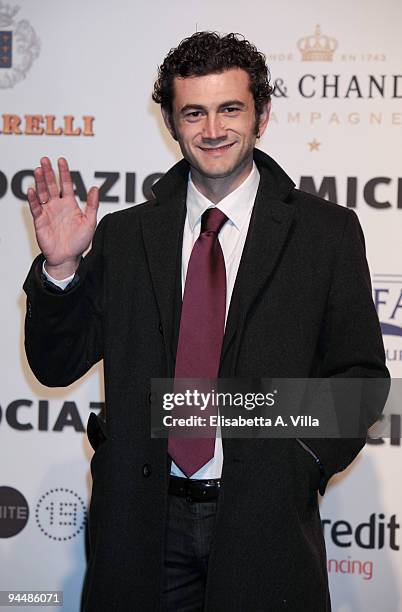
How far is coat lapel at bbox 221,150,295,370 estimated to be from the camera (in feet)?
5.95

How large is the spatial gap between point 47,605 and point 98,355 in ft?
4.43

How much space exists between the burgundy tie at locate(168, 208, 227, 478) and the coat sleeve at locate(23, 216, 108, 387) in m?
0.25

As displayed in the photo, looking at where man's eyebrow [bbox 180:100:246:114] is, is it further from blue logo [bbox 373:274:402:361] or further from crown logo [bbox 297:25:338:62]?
blue logo [bbox 373:274:402:361]

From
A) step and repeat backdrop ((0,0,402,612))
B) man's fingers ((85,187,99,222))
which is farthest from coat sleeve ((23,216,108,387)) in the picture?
step and repeat backdrop ((0,0,402,612))

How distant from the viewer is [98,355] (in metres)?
2.03

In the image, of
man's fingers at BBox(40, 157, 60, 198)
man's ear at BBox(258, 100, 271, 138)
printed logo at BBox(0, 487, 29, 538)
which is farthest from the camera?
printed logo at BBox(0, 487, 29, 538)

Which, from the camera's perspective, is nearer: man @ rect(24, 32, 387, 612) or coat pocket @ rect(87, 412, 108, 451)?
man @ rect(24, 32, 387, 612)


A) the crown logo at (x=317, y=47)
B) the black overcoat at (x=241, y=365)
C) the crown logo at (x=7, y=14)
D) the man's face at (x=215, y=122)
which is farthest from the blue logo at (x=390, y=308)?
the crown logo at (x=7, y=14)

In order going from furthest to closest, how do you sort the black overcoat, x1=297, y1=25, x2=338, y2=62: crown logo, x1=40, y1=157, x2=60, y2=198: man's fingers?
1. x1=297, y1=25, x2=338, y2=62: crown logo
2. x1=40, y1=157, x2=60, y2=198: man's fingers
3. the black overcoat

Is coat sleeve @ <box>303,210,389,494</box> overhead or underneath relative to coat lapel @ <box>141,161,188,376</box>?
underneath

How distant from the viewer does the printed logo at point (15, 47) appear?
284cm

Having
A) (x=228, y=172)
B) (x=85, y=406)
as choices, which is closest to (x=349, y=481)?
(x=85, y=406)

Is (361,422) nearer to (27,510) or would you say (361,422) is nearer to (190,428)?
(190,428)

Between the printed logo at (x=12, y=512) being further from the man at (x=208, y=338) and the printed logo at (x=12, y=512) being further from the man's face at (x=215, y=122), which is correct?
the man's face at (x=215, y=122)
